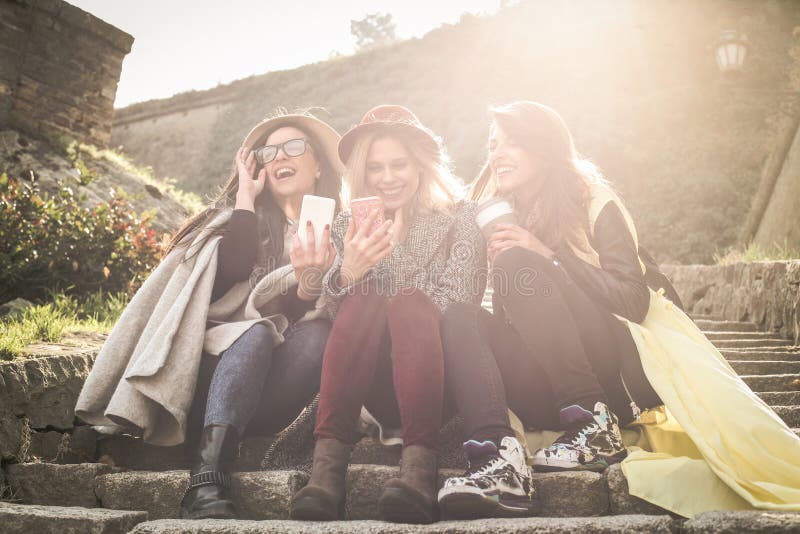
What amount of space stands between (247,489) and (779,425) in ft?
5.28

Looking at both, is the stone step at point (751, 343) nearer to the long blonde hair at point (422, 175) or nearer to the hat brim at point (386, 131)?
the long blonde hair at point (422, 175)

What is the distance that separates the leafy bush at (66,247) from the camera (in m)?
3.93

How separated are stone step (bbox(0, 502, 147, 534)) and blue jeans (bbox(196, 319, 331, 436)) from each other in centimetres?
42

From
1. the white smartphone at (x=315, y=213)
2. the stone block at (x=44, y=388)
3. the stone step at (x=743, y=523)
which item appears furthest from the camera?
the white smartphone at (x=315, y=213)

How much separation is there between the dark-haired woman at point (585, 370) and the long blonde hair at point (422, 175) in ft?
0.89

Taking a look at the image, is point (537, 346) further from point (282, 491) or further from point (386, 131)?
point (386, 131)

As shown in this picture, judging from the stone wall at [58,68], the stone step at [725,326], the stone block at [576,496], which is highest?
the stone wall at [58,68]

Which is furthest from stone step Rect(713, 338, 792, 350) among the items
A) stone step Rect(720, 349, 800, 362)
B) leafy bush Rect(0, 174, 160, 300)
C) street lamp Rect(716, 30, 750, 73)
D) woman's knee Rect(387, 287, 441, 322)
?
leafy bush Rect(0, 174, 160, 300)

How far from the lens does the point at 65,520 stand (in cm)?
166

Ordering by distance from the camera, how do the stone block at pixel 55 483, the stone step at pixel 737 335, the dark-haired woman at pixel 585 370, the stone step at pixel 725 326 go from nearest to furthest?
the dark-haired woman at pixel 585 370 → the stone block at pixel 55 483 → the stone step at pixel 737 335 → the stone step at pixel 725 326

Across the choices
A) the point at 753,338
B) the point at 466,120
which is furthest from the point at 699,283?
the point at 466,120

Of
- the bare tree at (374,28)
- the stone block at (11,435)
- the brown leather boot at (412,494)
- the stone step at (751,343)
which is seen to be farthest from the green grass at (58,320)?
the bare tree at (374,28)

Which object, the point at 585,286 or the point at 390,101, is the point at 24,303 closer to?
the point at 585,286

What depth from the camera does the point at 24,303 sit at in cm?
365
